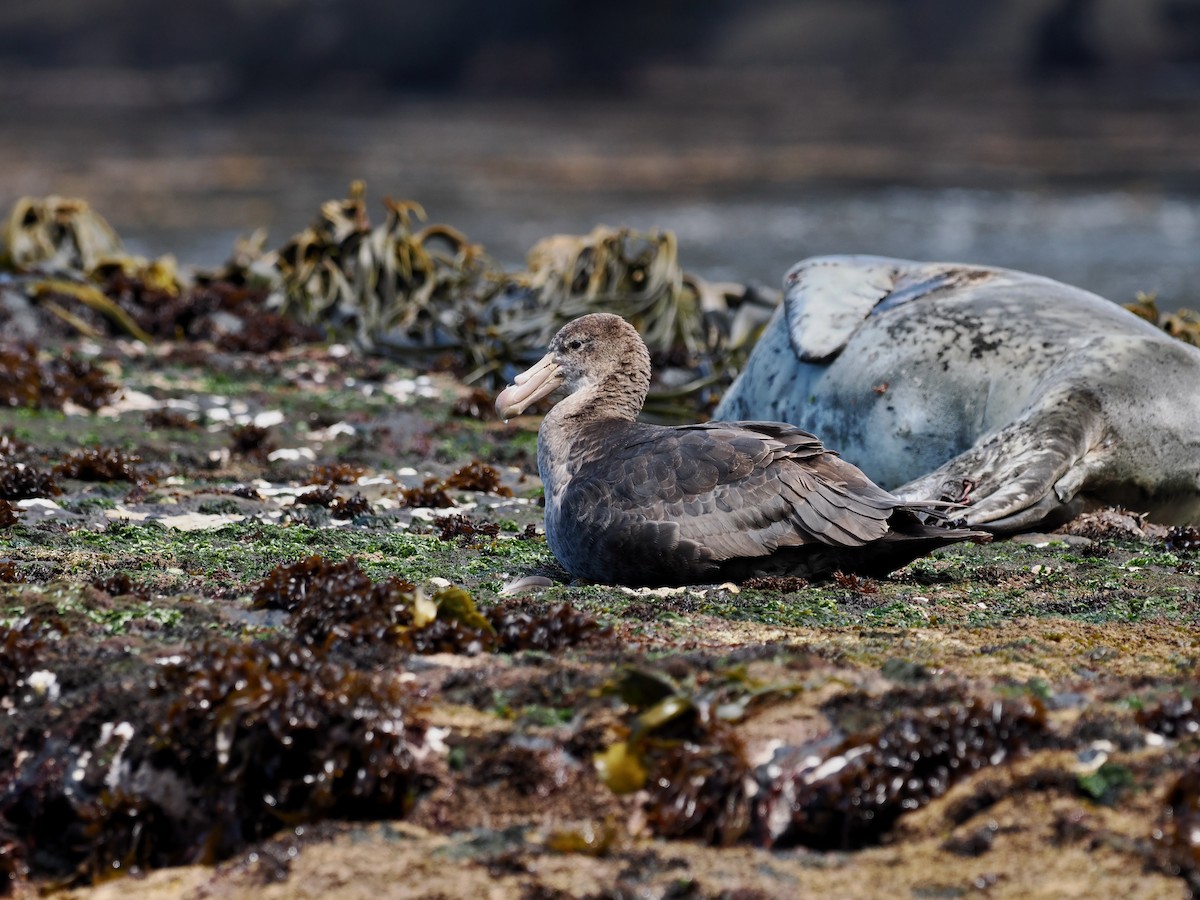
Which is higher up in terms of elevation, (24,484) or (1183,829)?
(24,484)

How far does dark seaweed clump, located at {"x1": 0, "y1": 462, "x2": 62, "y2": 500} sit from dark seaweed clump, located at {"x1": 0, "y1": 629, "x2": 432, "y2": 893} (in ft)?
8.71

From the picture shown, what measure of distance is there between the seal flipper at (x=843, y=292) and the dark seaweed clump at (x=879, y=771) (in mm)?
3725

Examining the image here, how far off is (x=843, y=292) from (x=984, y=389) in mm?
1094

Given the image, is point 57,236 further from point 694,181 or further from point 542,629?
point 694,181

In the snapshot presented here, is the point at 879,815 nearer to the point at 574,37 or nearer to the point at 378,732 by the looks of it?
the point at 378,732

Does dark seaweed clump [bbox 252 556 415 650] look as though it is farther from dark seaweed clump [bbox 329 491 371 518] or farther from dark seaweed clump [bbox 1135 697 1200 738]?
dark seaweed clump [bbox 1135 697 1200 738]

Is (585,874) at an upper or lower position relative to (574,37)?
lower

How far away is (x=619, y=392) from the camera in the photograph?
5.38 metres

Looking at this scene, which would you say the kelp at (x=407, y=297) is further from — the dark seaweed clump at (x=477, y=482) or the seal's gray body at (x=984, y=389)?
the dark seaweed clump at (x=477, y=482)

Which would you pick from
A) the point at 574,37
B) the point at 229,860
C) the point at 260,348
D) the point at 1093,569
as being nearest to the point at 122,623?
the point at 229,860

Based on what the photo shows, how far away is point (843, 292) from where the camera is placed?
24.2ft

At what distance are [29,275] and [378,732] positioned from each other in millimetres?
9211

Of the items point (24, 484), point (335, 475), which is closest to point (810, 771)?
point (335, 475)

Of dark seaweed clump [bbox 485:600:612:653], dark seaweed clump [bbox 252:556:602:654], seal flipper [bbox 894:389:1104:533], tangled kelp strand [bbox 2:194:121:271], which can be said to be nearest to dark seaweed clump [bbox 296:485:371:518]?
dark seaweed clump [bbox 252:556:602:654]
